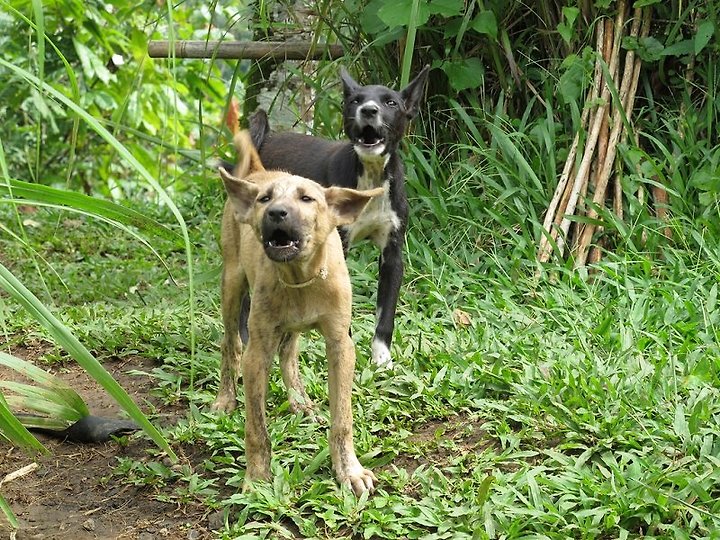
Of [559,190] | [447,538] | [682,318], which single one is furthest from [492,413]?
[559,190]

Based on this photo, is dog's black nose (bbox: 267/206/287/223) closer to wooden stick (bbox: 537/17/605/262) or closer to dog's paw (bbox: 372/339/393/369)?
dog's paw (bbox: 372/339/393/369)

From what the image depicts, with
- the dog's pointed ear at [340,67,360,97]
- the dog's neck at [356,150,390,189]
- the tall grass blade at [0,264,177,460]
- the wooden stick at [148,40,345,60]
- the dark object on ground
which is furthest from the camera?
the wooden stick at [148,40,345,60]

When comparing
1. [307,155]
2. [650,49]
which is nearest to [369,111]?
[307,155]

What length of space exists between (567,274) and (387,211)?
1.07m

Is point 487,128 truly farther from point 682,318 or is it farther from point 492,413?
point 492,413

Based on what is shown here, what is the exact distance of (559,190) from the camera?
6.53 m

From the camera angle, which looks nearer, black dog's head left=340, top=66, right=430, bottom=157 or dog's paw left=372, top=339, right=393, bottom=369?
dog's paw left=372, top=339, right=393, bottom=369

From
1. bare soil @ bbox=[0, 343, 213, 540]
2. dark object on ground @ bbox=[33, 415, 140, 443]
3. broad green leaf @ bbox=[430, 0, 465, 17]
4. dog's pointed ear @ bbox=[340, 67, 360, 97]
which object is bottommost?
bare soil @ bbox=[0, 343, 213, 540]

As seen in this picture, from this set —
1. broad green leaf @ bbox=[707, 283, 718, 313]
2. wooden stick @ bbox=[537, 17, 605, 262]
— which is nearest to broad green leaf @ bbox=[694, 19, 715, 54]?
wooden stick @ bbox=[537, 17, 605, 262]

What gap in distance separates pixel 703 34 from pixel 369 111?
2086mm

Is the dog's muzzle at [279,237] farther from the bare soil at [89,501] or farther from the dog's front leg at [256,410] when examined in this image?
the bare soil at [89,501]

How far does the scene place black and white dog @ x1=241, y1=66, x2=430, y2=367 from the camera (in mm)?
5699

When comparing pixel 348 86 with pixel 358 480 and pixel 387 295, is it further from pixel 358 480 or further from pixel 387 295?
pixel 358 480

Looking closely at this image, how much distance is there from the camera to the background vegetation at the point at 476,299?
12.6 ft
